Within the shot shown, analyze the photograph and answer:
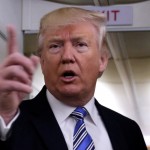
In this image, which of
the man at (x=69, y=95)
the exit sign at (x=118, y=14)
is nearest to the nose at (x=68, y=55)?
the man at (x=69, y=95)

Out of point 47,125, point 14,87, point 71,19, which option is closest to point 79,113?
point 47,125

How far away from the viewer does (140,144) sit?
5.02 feet

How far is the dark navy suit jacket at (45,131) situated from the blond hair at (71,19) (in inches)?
10.5

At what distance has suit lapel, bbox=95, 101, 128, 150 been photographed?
1.40 meters

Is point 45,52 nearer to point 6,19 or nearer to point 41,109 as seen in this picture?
Result: point 41,109

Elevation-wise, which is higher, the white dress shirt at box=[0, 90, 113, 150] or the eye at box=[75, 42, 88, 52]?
the eye at box=[75, 42, 88, 52]

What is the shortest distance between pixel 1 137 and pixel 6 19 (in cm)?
137

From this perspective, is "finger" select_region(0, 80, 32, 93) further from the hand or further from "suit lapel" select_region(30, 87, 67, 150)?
"suit lapel" select_region(30, 87, 67, 150)

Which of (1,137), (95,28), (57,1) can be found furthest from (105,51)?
(57,1)

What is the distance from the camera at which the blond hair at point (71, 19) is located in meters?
1.38

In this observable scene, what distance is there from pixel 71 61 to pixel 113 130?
36 cm

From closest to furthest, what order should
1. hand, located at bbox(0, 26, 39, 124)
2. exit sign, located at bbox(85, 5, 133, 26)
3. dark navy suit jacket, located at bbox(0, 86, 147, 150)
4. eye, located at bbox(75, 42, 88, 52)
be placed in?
hand, located at bbox(0, 26, 39, 124) < dark navy suit jacket, located at bbox(0, 86, 147, 150) < eye, located at bbox(75, 42, 88, 52) < exit sign, located at bbox(85, 5, 133, 26)

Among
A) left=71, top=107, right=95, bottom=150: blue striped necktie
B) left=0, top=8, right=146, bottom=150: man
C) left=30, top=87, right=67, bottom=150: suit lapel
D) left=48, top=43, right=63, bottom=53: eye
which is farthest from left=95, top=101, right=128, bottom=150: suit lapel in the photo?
left=48, top=43, right=63, bottom=53: eye

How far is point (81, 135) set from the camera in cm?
132
